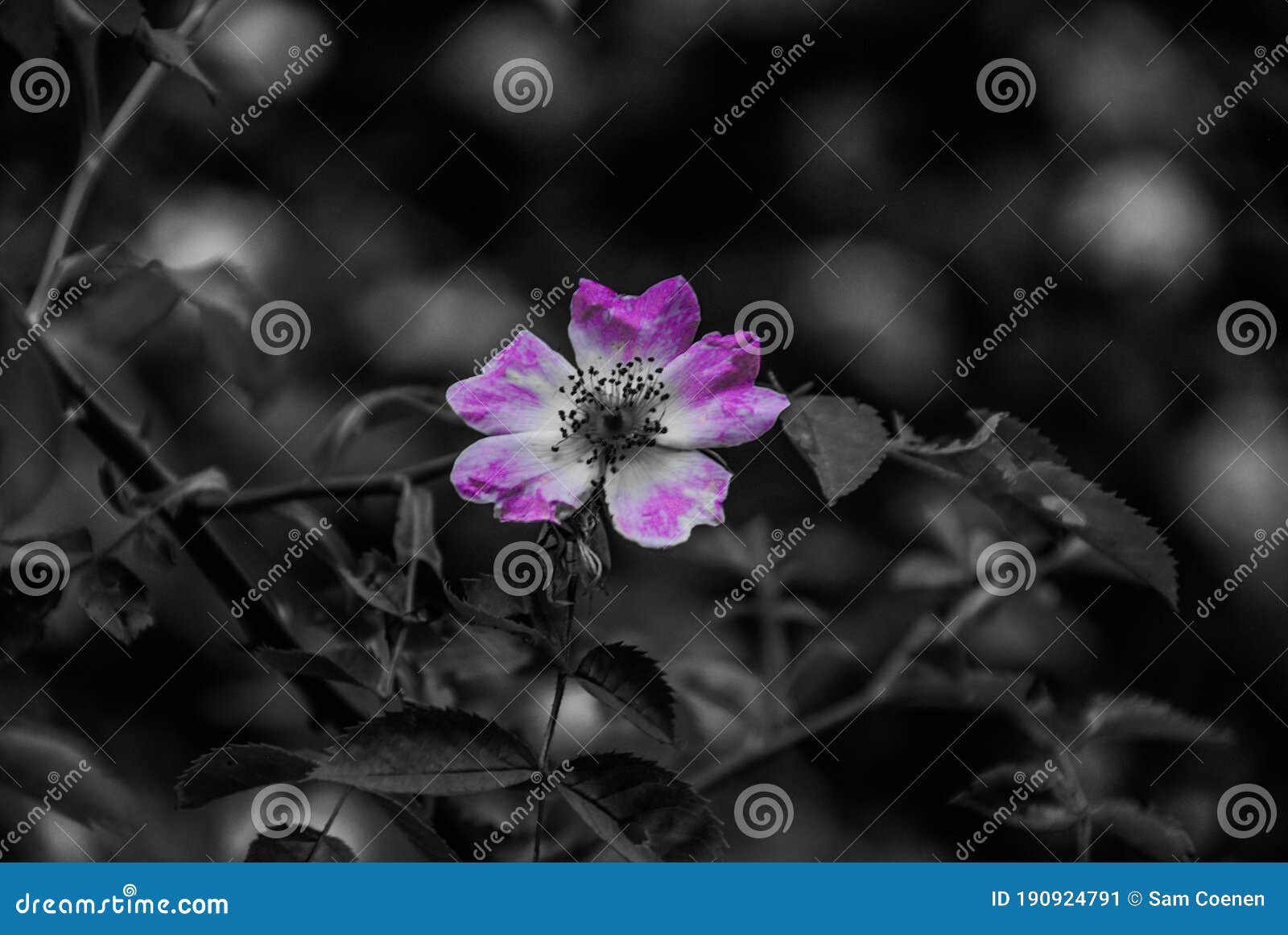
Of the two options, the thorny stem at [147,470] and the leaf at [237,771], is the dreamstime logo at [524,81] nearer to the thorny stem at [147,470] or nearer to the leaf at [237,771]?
the thorny stem at [147,470]

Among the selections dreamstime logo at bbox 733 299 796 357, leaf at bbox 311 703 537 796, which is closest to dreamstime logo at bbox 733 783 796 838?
dreamstime logo at bbox 733 299 796 357

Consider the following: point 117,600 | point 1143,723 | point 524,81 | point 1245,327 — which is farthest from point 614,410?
point 1245,327

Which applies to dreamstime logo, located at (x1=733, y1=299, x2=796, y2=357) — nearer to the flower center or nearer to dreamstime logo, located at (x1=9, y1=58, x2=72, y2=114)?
the flower center

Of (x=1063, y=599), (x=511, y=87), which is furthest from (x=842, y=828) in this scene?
(x=511, y=87)

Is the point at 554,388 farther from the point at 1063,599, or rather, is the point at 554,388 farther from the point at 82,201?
the point at 1063,599

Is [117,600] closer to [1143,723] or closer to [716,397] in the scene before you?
[716,397]
